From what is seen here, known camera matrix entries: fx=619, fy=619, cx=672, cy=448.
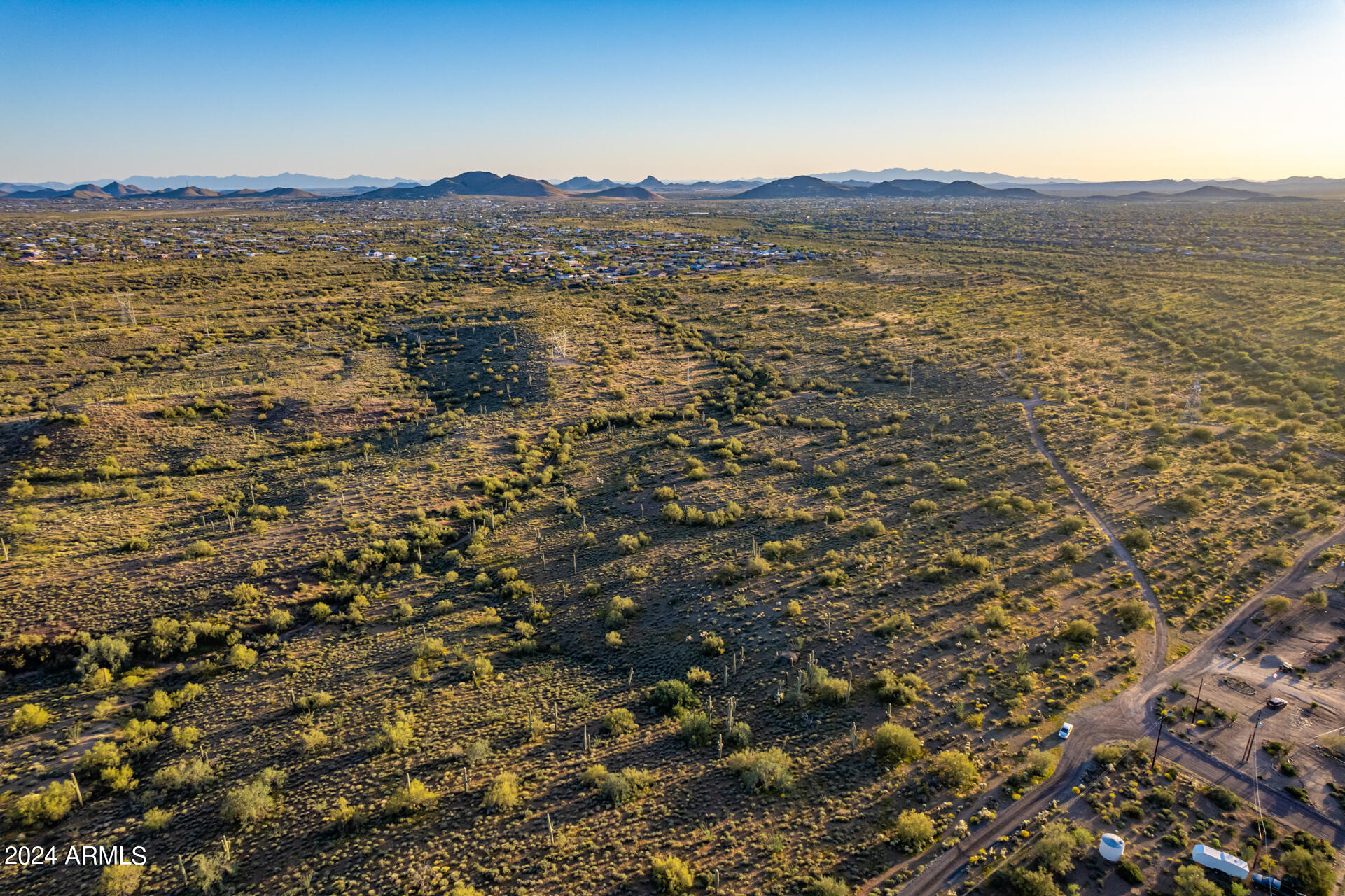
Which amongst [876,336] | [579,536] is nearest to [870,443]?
[579,536]

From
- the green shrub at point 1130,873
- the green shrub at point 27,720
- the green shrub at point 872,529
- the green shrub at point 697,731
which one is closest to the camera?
the green shrub at point 1130,873

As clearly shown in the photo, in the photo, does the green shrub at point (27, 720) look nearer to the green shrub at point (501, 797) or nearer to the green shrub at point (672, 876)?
the green shrub at point (501, 797)

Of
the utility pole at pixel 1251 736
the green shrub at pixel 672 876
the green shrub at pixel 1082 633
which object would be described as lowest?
the green shrub at pixel 672 876

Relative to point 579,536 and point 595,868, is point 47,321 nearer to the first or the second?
point 579,536

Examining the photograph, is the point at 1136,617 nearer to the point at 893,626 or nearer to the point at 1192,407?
the point at 893,626

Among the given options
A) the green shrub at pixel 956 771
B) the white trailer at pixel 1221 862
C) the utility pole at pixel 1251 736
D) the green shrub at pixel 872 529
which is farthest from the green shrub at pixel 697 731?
the utility pole at pixel 1251 736

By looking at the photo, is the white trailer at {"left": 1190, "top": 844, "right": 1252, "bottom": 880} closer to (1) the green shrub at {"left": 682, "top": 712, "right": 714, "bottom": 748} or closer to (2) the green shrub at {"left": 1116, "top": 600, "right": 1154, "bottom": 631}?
(2) the green shrub at {"left": 1116, "top": 600, "right": 1154, "bottom": 631}

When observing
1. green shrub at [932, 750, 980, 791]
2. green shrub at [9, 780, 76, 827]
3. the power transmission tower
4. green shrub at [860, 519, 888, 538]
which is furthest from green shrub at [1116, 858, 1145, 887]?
the power transmission tower
